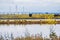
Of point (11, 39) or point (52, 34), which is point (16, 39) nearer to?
point (11, 39)

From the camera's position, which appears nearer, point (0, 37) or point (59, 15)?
point (0, 37)

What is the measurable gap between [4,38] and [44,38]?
222 centimetres

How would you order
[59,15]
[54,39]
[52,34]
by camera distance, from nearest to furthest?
[54,39]
[52,34]
[59,15]

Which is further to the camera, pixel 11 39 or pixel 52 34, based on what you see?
pixel 52 34

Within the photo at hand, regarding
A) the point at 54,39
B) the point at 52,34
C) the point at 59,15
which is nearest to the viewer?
the point at 54,39

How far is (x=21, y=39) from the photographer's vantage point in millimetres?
14672

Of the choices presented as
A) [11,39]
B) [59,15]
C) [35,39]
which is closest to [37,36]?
[35,39]

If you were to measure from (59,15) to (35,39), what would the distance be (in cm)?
5040

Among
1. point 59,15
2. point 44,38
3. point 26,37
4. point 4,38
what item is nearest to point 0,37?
point 4,38

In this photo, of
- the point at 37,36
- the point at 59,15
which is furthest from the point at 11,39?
the point at 59,15

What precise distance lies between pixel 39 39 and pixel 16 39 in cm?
127

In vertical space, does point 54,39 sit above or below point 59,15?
above

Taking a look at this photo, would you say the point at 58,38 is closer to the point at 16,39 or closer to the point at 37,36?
the point at 37,36

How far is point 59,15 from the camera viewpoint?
64625 mm
